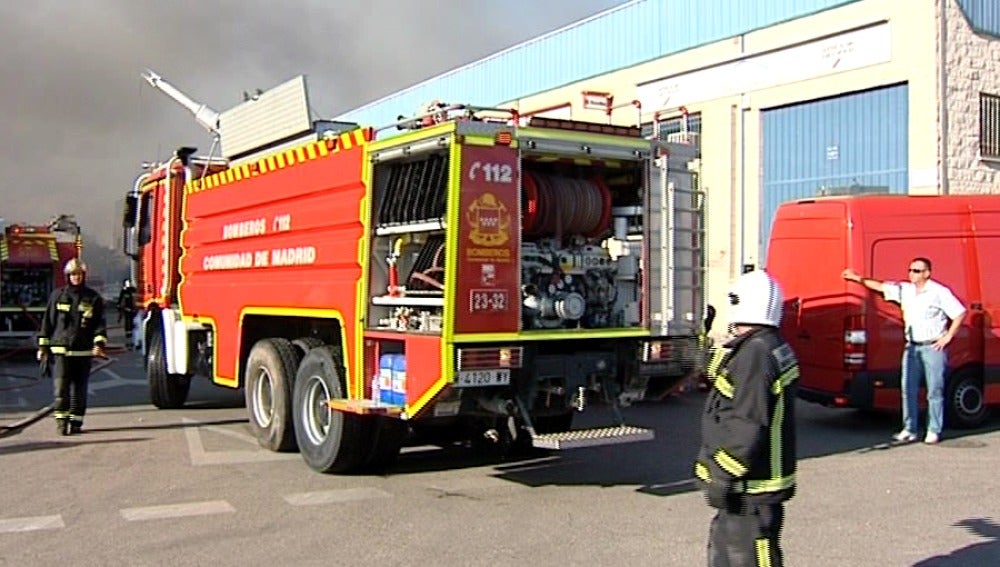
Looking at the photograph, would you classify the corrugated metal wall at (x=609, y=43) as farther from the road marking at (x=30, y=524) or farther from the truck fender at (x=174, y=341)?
the road marking at (x=30, y=524)

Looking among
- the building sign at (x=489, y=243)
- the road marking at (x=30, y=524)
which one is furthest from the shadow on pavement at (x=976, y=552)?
the road marking at (x=30, y=524)

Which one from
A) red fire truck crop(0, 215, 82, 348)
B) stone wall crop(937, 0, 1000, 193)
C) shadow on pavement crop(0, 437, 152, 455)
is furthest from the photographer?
red fire truck crop(0, 215, 82, 348)

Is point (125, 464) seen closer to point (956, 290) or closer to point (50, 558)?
point (50, 558)

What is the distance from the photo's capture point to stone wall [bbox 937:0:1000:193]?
1775cm

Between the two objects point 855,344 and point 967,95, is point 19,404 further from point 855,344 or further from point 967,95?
point 967,95

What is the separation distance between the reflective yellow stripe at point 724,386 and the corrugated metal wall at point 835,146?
1388 cm

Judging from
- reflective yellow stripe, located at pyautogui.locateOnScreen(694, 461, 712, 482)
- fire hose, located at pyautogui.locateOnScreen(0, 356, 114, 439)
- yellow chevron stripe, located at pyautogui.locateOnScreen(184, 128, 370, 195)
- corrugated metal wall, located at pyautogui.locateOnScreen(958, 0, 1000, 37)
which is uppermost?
corrugated metal wall, located at pyautogui.locateOnScreen(958, 0, 1000, 37)

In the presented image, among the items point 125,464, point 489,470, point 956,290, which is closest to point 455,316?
point 489,470

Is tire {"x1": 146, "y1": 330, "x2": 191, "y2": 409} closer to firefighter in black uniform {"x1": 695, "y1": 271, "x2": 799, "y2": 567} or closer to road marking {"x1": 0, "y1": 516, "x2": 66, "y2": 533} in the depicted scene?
road marking {"x1": 0, "y1": 516, "x2": 66, "y2": 533}

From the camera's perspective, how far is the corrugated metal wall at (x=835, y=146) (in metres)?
18.2

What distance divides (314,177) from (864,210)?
5960 mm

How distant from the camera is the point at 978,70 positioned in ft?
59.5

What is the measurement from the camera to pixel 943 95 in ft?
57.8

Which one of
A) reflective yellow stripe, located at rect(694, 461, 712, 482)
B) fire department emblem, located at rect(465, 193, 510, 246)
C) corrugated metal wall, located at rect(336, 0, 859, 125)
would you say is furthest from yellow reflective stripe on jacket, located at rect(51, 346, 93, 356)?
corrugated metal wall, located at rect(336, 0, 859, 125)
